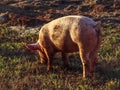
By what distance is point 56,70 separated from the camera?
9.47m

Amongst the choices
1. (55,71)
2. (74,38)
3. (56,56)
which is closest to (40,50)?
(55,71)

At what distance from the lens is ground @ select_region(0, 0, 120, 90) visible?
8.68 meters

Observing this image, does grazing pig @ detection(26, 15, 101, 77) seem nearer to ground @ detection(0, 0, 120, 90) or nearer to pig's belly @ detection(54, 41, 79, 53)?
pig's belly @ detection(54, 41, 79, 53)

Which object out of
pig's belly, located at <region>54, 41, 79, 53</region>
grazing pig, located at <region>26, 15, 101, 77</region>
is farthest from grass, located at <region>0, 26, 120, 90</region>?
pig's belly, located at <region>54, 41, 79, 53</region>

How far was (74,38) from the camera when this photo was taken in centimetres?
859

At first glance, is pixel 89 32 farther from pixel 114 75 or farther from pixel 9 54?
pixel 9 54

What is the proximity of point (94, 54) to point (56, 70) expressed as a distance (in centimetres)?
108

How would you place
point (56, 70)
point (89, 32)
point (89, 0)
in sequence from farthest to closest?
point (89, 0)
point (56, 70)
point (89, 32)

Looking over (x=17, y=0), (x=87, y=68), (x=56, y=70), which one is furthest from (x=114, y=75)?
(x=17, y=0)

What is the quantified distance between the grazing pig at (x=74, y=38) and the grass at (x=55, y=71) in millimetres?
315

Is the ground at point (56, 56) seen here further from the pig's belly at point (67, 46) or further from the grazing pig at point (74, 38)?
the pig's belly at point (67, 46)

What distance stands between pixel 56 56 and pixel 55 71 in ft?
3.39

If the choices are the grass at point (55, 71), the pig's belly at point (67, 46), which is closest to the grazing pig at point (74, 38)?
the pig's belly at point (67, 46)

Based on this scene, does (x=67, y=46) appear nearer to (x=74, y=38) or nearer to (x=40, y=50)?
(x=74, y=38)
